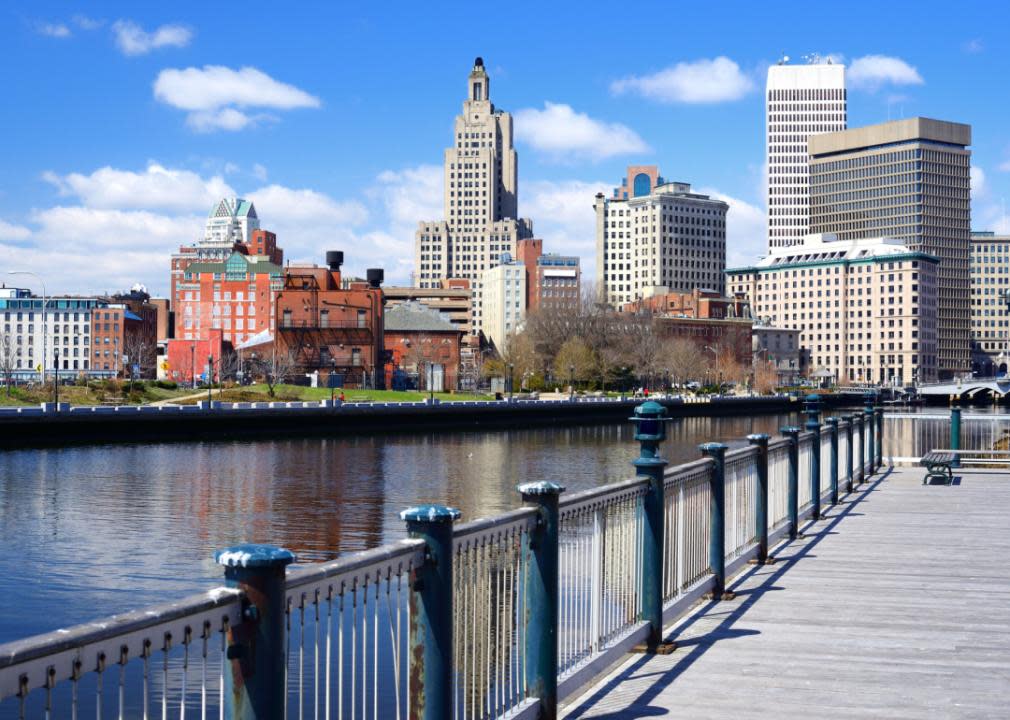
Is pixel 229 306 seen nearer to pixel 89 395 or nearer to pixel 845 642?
pixel 89 395

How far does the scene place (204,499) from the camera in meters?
36.0

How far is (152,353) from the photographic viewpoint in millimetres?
168625

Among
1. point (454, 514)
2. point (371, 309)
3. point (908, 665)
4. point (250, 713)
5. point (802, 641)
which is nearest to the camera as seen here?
point (250, 713)

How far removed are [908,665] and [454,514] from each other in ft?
15.9

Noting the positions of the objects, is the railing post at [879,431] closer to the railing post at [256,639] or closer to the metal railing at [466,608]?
the metal railing at [466,608]

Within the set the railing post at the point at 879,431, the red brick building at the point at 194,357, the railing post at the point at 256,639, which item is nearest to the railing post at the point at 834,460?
the railing post at the point at 879,431

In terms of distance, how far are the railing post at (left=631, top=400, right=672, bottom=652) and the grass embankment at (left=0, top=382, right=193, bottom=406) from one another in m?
75.0

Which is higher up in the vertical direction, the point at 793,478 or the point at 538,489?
the point at 538,489

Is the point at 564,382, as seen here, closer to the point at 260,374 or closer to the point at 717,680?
the point at 260,374

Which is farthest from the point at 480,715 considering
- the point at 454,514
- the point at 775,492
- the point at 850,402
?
the point at 850,402

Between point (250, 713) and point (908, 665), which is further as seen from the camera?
A: point (908, 665)

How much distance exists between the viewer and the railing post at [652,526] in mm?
9273

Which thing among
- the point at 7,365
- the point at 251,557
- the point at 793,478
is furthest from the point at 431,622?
the point at 7,365

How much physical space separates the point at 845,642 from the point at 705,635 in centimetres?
115
